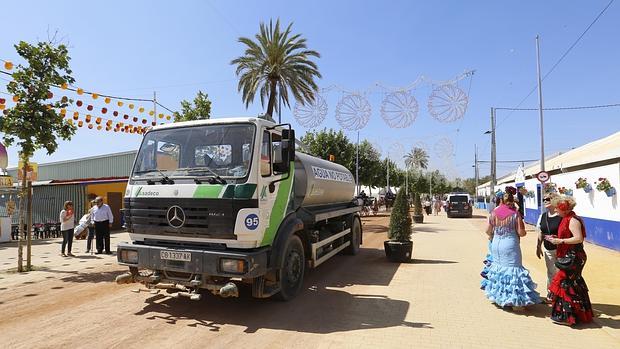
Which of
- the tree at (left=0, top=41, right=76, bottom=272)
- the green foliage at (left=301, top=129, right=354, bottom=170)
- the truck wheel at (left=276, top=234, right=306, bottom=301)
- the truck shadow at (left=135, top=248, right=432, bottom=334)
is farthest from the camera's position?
the green foliage at (left=301, top=129, right=354, bottom=170)

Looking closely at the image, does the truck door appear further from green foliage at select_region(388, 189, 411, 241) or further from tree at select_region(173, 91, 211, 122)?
tree at select_region(173, 91, 211, 122)

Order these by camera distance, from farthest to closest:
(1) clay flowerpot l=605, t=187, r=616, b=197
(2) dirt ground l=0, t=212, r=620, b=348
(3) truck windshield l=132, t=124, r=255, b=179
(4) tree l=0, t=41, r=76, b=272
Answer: (1) clay flowerpot l=605, t=187, r=616, b=197 → (4) tree l=0, t=41, r=76, b=272 → (3) truck windshield l=132, t=124, r=255, b=179 → (2) dirt ground l=0, t=212, r=620, b=348

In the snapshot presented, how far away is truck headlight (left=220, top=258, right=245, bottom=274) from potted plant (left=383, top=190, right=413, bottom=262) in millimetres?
5795

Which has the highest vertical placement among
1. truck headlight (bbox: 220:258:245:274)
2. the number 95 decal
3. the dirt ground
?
the number 95 decal

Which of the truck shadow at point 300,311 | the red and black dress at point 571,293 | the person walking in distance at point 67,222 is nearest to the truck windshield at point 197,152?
the truck shadow at point 300,311

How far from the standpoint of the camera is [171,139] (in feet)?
20.9

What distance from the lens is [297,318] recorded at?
5746 millimetres

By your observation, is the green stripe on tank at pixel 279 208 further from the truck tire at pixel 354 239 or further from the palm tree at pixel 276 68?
the palm tree at pixel 276 68

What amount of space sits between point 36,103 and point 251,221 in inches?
288

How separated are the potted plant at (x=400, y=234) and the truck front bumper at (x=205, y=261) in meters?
5.26

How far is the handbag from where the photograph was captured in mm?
5473

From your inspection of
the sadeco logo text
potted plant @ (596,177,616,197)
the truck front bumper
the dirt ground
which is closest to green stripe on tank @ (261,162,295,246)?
the truck front bumper

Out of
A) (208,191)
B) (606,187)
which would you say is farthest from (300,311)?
(606,187)

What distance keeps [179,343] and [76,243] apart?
496 inches
